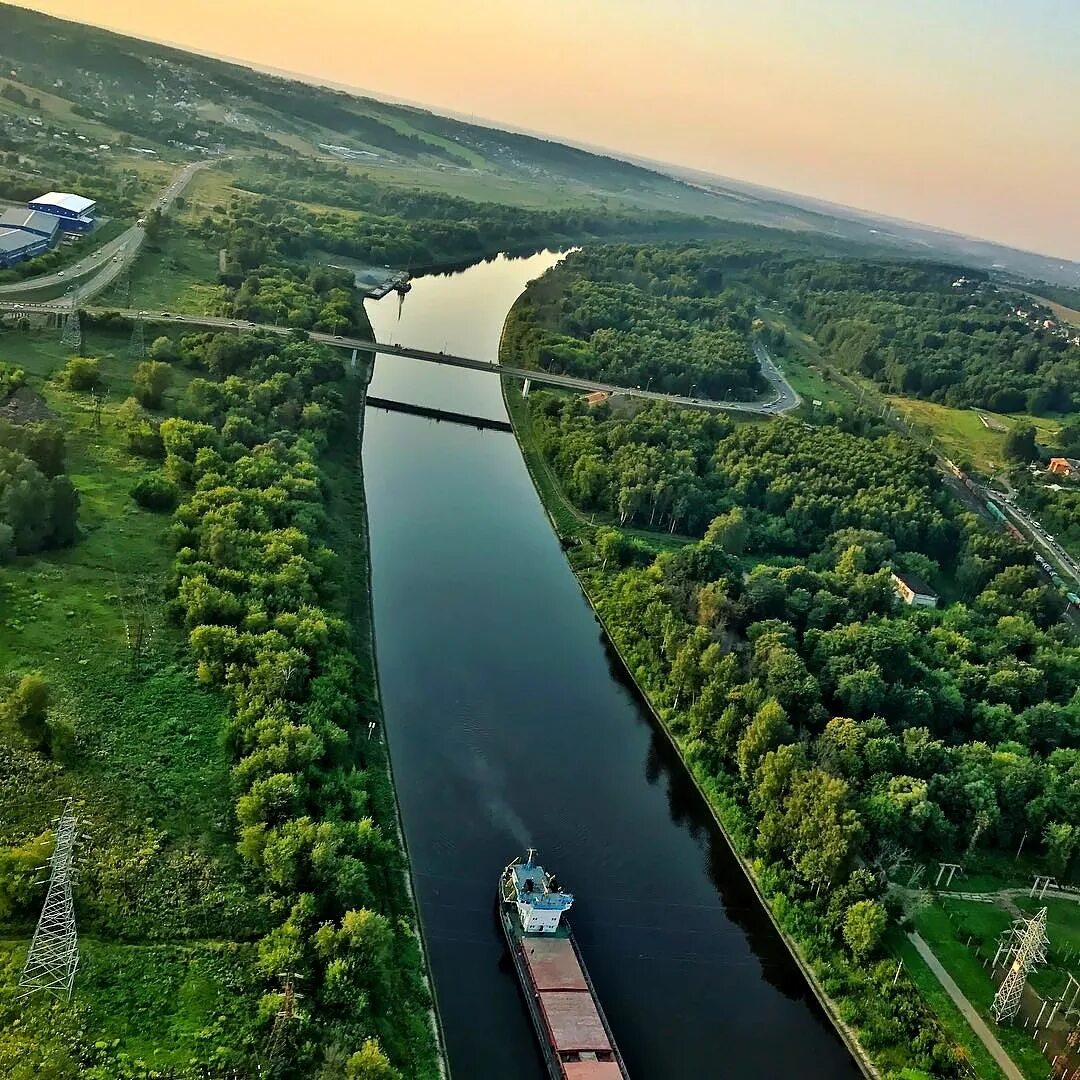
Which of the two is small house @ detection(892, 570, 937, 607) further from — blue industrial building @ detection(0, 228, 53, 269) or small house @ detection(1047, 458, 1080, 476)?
blue industrial building @ detection(0, 228, 53, 269)

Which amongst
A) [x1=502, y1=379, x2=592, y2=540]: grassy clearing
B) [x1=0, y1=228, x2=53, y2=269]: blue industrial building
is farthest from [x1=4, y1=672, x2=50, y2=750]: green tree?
[x1=0, y1=228, x2=53, y2=269]: blue industrial building

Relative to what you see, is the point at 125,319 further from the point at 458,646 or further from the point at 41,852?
the point at 41,852

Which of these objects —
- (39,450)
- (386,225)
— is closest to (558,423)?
(39,450)

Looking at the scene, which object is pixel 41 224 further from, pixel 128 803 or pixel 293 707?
pixel 128 803

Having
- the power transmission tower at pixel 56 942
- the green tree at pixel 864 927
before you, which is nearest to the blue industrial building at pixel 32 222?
the power transmission tower at pixel 56 942

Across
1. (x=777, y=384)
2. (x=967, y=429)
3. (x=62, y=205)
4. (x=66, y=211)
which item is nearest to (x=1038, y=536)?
(x=967, y=429)

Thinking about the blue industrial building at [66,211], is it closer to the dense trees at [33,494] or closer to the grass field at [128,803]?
the dense trees at [33,494]
